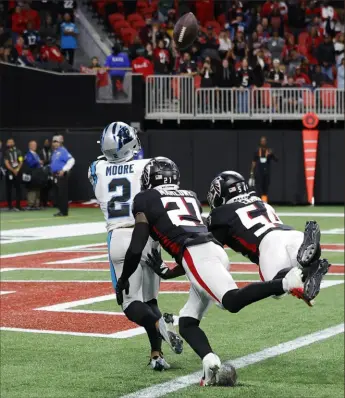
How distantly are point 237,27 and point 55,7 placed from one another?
16.6 feet

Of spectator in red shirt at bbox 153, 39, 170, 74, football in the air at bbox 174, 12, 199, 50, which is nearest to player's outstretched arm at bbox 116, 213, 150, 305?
football in the air at bbox 174, 12, 199, 50

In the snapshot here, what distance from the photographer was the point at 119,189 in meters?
7.59

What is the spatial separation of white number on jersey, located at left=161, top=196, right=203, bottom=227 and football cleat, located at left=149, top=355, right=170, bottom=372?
110 centimetres

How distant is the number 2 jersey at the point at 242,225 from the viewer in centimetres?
726

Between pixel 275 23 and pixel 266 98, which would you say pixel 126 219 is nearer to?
pixel 266 98

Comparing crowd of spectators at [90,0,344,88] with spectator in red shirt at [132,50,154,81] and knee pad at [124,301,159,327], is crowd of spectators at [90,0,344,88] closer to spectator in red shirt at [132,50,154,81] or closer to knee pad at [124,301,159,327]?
spectator in red shirt at [132,50,154,81]

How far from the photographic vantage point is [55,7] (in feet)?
91.4

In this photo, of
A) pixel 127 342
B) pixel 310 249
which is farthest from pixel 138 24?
pixel 310 249

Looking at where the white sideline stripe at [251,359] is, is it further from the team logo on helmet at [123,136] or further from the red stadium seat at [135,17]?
the red stadium seat at [135,17]

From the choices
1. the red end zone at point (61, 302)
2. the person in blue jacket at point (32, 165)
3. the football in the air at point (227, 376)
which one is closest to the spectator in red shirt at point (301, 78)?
the person in blue jacket at point (32, 165)

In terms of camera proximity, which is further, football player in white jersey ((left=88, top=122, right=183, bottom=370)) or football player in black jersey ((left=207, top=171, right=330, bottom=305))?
football player in white jersey ((left=88, top=122, right=183, bottom=370))

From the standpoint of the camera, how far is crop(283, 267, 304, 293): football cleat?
20.7 feet

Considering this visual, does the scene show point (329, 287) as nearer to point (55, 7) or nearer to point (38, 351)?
point (38, 351)

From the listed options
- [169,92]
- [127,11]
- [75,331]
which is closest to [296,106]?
[169,92]
